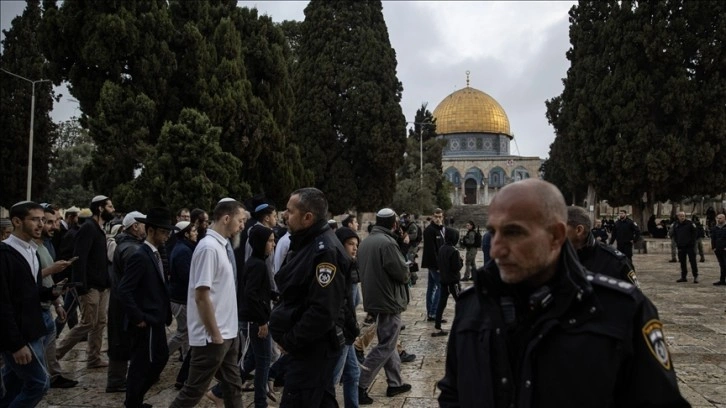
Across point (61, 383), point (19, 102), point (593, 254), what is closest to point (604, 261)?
point (593, 254)

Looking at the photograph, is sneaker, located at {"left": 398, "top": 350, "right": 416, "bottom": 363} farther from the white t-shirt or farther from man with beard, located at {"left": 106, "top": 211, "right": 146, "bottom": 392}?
the white t-shirt

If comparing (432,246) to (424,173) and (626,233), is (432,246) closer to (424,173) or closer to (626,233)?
(626,233)

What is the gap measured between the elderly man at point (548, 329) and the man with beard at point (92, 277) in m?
5.85

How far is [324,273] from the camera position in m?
3.85

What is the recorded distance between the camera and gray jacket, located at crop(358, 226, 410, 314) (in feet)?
20.0

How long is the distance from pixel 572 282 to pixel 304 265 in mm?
2239

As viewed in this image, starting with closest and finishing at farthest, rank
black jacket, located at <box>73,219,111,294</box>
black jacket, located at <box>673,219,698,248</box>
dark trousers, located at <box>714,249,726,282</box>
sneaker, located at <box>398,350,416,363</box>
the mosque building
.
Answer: black jacket, located at <box>73,219,111,294</box>, sneaker, located at <box>398,350,416,363</box>, dark trousers, located at <box>714,249,726,282</box>, black jacket, located at <box>673,219,698,248</box>, the mosque building

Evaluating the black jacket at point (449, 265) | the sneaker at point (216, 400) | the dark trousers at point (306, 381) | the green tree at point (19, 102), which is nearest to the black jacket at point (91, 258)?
the sneaker at point (216, 400)

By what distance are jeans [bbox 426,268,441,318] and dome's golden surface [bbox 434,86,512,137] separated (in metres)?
72.0

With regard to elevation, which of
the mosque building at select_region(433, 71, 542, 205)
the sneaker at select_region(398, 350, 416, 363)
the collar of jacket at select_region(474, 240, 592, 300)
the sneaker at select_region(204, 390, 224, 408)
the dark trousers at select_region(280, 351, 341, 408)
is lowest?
the sneaker at select_region(398, 350, 416, 363)

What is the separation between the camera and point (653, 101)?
26750mm

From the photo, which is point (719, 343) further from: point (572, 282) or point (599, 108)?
point (599, 108)

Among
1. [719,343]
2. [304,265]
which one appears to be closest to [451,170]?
→ [719,343]

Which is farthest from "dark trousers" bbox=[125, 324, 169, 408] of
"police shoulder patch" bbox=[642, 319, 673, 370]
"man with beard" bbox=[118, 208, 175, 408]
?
"police shoulder patch" bbox=[642, 319, 673, 370]
